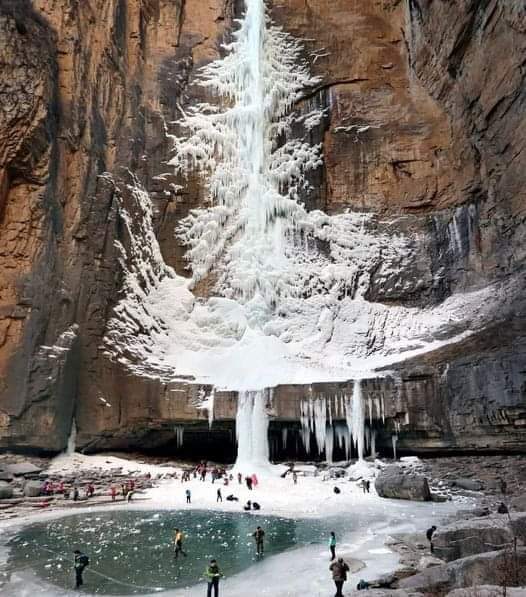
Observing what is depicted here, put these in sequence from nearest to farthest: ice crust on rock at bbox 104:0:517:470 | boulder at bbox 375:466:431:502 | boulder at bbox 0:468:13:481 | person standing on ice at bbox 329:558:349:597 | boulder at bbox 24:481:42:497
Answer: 1. person standing on ice at bbox 329:558:349:597
2. boulder at bbox 375:466:431:502
3. boulder at bbox 24:481:42:497
4. boulder at bbox 0:468:13:481
5. ice crust on rock at bbox 104:0:517:470

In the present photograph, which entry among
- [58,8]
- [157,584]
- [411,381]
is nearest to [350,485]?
[411,381]

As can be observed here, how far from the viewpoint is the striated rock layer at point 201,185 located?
25281mm

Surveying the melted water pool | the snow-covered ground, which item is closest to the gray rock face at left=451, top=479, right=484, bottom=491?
the snow-covered ground

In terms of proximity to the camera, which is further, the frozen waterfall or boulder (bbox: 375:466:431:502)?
the frozen waterfall

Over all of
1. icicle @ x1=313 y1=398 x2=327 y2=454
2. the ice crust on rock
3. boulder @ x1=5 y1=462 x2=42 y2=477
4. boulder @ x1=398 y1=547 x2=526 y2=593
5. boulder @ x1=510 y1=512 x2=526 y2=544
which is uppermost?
the ice crust on rock

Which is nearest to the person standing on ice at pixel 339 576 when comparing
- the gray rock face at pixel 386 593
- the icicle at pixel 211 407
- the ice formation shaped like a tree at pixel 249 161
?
the gray rock face at pixel 386 593

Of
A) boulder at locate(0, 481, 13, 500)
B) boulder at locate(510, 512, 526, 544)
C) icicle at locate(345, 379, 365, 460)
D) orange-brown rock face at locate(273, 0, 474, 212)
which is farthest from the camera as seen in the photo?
orange-brown rock face at locate(273, 0, 474, 212)

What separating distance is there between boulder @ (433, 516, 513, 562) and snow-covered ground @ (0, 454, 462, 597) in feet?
3.65

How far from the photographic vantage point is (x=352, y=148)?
36.3 meters

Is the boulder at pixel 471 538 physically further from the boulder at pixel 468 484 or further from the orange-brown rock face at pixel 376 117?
the orange-brown rock face at pixel 376 117

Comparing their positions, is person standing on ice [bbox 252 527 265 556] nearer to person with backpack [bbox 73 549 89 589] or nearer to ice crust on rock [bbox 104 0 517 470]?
person with backpack [bbox 73 549 89 589]

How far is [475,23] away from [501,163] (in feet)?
24.0

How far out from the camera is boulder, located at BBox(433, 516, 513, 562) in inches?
422

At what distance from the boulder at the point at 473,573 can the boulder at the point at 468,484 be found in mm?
11920
